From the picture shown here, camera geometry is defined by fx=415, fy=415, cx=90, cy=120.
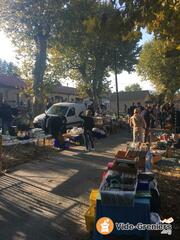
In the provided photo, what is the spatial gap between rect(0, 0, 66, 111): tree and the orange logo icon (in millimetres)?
24238

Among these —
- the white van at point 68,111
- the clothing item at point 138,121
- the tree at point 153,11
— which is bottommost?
the clothing item at point 138,121

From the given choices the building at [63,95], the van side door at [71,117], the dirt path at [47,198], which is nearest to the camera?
the dirt path at [47,198]

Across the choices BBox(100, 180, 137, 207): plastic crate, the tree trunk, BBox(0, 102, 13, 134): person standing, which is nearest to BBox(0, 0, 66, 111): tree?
the tree trunk

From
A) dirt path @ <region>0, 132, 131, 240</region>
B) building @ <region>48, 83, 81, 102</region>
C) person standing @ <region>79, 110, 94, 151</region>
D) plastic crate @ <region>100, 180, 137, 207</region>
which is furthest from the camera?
building @ <region>48, 83, 81, 102</region>

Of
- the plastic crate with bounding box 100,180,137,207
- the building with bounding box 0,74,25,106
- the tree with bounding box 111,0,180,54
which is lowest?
the plastic crate with bounding box 100,180,137,207

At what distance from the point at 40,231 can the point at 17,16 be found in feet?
83.4

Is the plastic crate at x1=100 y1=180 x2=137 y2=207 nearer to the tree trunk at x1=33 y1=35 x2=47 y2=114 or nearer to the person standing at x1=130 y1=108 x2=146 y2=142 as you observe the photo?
the person standing at x1=130 y1=108 x2=146 y2=142

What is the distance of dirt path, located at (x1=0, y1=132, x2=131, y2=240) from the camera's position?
22.5ft

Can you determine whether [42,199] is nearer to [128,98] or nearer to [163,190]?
[163,190]

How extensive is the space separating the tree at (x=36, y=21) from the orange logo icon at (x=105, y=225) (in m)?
24.2

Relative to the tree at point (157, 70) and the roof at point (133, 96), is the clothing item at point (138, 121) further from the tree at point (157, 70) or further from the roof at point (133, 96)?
the roof at point (133, 96)

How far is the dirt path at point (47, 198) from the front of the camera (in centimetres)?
684

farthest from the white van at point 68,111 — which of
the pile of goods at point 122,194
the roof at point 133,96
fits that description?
the roof at point 133,96

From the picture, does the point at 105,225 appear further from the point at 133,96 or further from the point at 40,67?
the point at 133,96
